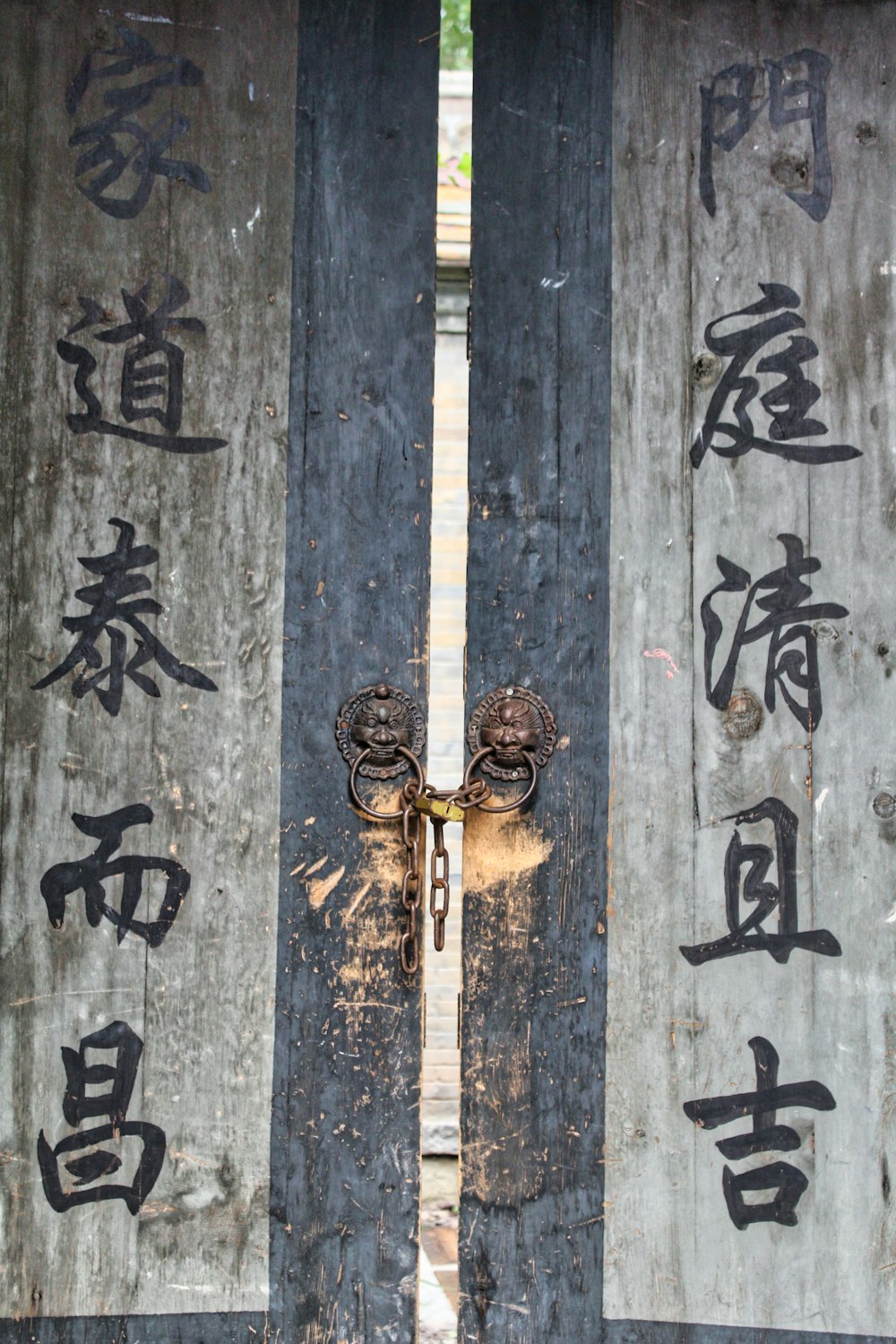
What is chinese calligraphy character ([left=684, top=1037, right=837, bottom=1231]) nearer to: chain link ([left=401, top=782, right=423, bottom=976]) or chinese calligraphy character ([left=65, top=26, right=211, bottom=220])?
chain link ([left=401, top=782, right=423, bottom=976])

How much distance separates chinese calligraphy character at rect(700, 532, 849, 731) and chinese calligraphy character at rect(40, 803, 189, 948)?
2.86ft

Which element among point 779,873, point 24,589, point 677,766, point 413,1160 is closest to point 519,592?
point 677,766

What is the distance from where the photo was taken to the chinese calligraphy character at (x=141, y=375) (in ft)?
5.79

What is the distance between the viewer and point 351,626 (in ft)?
5.79

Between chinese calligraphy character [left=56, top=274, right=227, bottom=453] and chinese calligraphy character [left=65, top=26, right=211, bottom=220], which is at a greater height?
chinese calligraphy character [left=65, top=26, right=211, bottom=220]

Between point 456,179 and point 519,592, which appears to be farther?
point 456,179

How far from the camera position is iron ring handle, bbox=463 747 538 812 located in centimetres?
171

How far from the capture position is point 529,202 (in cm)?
179

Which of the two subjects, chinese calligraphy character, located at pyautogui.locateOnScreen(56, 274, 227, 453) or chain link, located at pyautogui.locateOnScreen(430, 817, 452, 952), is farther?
chinese calligraphy character, located at pyautogui.locateOnScreen(56, 274, 227, 453)

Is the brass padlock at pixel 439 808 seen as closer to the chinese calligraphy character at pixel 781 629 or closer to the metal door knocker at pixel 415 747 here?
the metal door knocker at pixel 415 747

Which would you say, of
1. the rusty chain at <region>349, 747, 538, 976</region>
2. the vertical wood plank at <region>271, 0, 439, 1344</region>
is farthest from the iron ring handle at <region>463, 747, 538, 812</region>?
the vertical wood plank at <region>271, 0, 439, 1344</region>

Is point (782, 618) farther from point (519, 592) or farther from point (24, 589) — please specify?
point (24, 589)

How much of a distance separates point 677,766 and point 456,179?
334 centimetres

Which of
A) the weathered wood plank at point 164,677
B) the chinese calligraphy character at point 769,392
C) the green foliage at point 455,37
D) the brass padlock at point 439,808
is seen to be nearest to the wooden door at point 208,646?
the weathered wood plank at point 164,677
